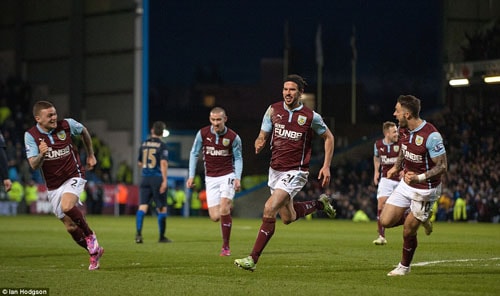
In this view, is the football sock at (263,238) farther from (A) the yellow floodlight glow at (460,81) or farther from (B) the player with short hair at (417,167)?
(A) the yellow floodlight glow at (460,81)

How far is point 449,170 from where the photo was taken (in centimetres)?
3662

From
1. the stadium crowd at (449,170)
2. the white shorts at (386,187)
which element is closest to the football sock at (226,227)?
the white shorts at (386,187)

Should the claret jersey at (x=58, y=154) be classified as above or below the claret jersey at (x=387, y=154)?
above

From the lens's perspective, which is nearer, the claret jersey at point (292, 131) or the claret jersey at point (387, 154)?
the claret jersey at point (292, 131)

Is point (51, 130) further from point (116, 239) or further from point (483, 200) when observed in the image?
point (483, 200)

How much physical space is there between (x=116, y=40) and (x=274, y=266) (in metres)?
32.6

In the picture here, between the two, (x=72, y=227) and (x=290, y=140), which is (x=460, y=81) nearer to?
(x=290, y=140)

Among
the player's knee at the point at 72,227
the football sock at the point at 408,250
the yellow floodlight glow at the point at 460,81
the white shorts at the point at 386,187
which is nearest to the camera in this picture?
the football sock at the point at 408,250

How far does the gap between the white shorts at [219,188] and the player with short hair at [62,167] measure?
3.57 meters

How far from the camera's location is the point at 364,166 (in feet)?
133

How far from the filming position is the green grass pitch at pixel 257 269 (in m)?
10.0

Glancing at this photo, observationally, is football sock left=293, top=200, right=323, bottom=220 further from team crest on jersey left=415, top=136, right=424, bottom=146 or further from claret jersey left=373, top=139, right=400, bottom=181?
claret jersey left=373, top=139, right=400, bottom=181

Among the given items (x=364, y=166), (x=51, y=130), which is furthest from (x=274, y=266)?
(x=364, y=166)

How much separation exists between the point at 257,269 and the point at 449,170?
83.8ft
